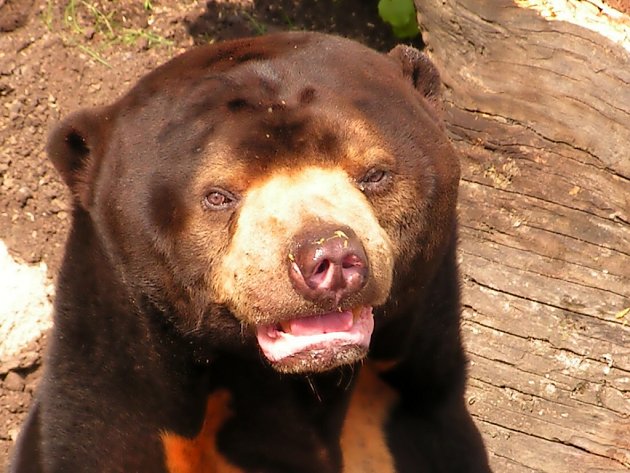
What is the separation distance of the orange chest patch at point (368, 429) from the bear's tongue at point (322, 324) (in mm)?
1099

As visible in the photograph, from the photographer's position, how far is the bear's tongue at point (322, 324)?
388cm

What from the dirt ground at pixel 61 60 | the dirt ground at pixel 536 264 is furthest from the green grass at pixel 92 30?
the dirt ground at pixel 536 264

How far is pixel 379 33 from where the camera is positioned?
743 centimetres

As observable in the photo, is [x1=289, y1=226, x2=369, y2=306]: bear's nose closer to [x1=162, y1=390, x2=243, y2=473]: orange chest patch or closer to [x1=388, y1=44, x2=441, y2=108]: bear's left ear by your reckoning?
[x1=162, y1=390, x2=243, y2=473]: orange chest patch

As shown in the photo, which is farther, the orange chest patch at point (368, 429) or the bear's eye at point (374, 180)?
the orange chest patch at point (368, 429)

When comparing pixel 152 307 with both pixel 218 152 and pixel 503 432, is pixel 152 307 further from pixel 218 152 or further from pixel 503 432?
pixel 503 432

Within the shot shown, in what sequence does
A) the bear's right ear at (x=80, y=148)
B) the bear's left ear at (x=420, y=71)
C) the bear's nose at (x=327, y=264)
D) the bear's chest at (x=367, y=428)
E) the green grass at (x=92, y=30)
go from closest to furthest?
the bear's nose at (x=327, y=264), the bear's right ear at (x=80, y=148), the bear's left ear at (x=420, y=71), the bear's chest at (x=367, y=428), the green grass at (x=92, y=30)

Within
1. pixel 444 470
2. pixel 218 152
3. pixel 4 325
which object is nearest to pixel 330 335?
pixel 218 152

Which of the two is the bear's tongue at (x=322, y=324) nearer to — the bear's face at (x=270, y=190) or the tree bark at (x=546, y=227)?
the bear's face at (x=270, y=190)

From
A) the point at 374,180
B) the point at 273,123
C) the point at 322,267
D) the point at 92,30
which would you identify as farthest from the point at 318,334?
the point at 92,30

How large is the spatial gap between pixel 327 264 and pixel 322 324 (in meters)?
0.26

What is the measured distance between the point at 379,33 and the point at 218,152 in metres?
3.55

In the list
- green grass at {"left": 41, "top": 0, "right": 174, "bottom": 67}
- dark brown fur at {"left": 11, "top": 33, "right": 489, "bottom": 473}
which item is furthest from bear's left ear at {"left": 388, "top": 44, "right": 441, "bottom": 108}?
green grass at {"left": 41, "top": 0, "right": 174, "bottom": 67}

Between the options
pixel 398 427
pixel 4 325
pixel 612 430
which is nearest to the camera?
pixel 398 427
